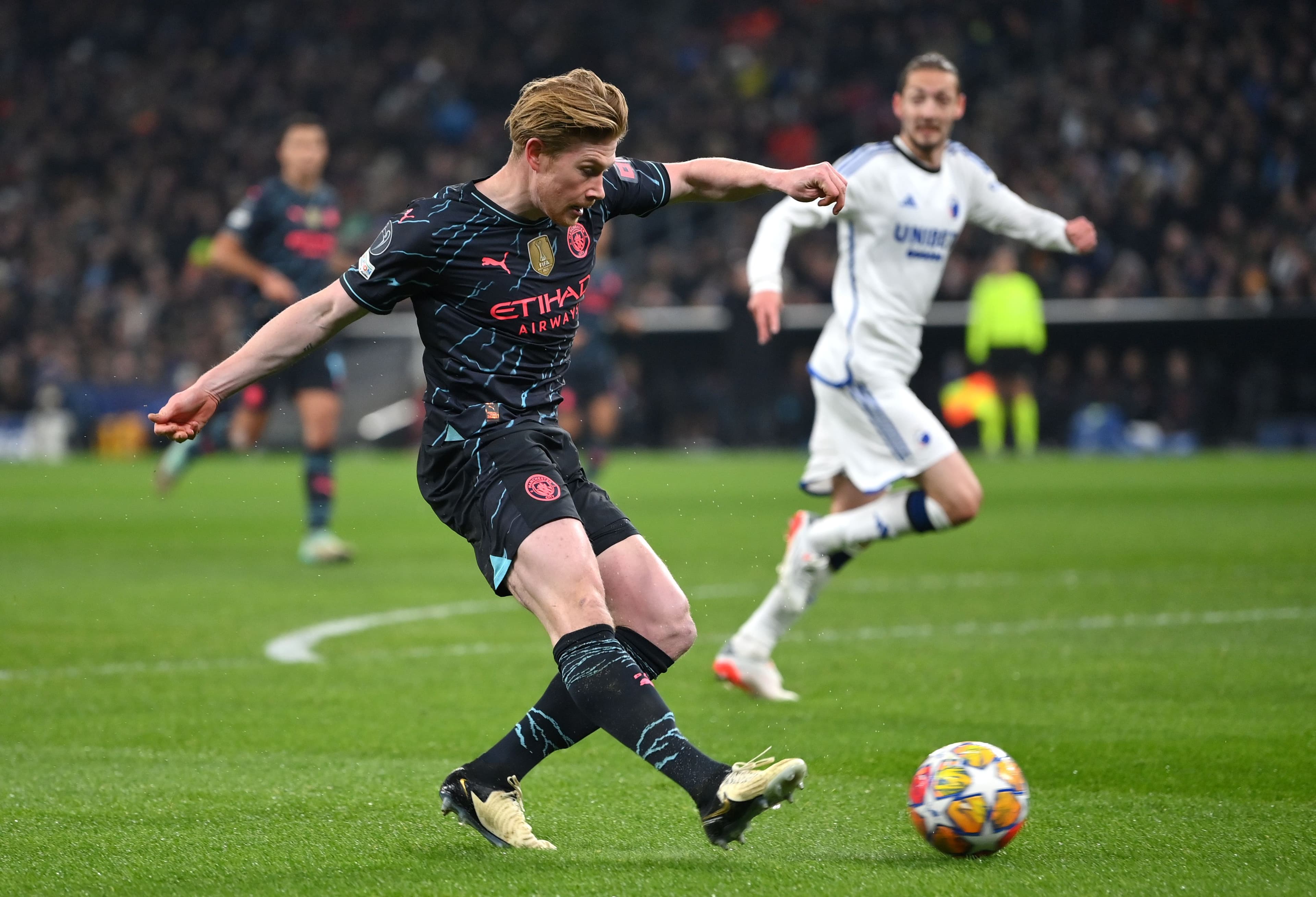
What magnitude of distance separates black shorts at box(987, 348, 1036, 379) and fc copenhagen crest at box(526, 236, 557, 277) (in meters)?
17.0

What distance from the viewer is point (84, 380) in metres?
25.5

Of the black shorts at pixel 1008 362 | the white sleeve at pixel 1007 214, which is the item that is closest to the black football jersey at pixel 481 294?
the white sleeve at pixel 1007 214

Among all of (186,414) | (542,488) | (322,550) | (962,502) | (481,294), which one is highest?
(481,294)

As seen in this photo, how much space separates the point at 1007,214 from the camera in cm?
675

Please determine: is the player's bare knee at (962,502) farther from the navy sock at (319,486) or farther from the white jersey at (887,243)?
the navy sock at (319,486)

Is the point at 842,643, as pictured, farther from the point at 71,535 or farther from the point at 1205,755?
the point at 71,535

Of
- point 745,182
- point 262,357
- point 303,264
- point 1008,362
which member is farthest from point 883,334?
point 1008,362

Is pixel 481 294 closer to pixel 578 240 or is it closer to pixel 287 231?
pixel 578 240

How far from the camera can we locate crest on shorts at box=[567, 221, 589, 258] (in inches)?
159

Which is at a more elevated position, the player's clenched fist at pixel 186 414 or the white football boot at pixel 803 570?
the player's clenched fist at pixel 186 414

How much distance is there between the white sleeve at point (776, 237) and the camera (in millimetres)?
6117

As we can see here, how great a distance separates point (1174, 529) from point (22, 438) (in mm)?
18393

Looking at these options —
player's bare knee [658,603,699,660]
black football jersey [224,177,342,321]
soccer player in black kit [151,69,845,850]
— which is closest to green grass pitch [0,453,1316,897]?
soccer player in black kit [151,69,845,850]

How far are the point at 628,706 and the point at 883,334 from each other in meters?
3.24
